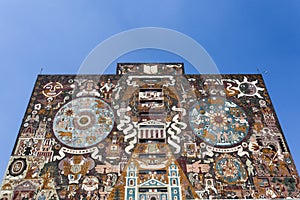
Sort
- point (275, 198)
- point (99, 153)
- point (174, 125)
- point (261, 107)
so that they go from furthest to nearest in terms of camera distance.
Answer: point (261, 107) → point (174, 125) → point (99, 153) → point (275, 198)

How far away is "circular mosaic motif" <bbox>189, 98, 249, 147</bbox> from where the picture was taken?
540 inches

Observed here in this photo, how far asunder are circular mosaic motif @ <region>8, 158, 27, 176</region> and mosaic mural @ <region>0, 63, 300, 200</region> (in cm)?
4

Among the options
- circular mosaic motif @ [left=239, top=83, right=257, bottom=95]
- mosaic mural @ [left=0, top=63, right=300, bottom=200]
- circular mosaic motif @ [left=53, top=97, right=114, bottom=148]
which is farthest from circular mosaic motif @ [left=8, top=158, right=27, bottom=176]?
circular mosaic motif @ [left=239, top=83, right=257, bottom=95]

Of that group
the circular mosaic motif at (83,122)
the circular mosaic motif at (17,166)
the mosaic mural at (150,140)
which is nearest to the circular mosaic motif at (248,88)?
the mosaic mural at (150,140)

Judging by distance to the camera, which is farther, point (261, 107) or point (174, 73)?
point (174, 73)

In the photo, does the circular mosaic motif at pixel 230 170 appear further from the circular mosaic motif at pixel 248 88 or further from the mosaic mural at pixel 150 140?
the circular mosaic motif at pixel 248 88

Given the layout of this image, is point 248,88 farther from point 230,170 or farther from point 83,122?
point 83,122

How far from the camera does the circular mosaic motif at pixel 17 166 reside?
12.6 meters

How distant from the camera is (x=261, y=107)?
1500 centimetres

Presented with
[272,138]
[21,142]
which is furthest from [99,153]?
[272,138]

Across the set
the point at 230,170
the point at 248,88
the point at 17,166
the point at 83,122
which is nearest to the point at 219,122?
the point at 230,170

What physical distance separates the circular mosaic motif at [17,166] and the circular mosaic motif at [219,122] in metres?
5.99

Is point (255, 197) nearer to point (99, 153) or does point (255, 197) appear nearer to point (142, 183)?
point (142, 183)

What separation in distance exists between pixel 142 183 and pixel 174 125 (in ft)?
8.97
